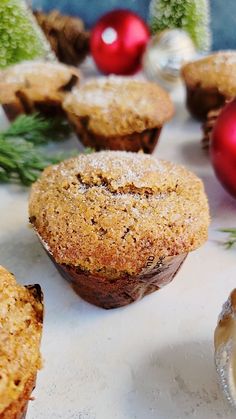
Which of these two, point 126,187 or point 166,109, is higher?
point 126,187

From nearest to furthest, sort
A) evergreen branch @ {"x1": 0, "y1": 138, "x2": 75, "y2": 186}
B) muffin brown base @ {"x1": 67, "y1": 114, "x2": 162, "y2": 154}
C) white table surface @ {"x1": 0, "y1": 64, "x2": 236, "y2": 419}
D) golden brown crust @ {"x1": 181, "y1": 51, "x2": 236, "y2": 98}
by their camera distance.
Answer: white table surface @ {"x1": 0, "y1": 64, "x2": 236, "y2": 419}, evergreen branch @ {"x1": 0, "y1": 138, "x2": 75, "y2": 186}, muffin brown base @ {"x1": 67, "y1": 114, "x2": 162, "y2": 154}, golden brown crust @ {"x1": 181, "y1": 51, "x2": 236, "y2": 98}

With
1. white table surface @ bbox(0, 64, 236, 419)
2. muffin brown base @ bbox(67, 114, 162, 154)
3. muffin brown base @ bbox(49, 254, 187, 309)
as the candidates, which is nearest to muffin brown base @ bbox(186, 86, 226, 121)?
muffin brown base @ bbox(67, 114, 162, 154)

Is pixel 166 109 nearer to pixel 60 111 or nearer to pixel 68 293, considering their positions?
pixel 60 111

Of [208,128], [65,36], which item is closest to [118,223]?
[208,128]

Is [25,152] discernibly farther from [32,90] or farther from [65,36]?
[65,36]

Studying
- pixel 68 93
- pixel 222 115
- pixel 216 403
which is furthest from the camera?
pixel 68 93

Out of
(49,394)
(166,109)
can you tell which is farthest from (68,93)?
(49,394)

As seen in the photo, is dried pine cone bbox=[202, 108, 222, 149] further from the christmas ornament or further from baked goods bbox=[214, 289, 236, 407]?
baked goods bbox=[214, 289, 236, 407]

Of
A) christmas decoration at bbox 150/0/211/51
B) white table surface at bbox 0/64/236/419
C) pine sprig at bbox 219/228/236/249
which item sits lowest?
pine sprig at bbox 219/228/236/249
